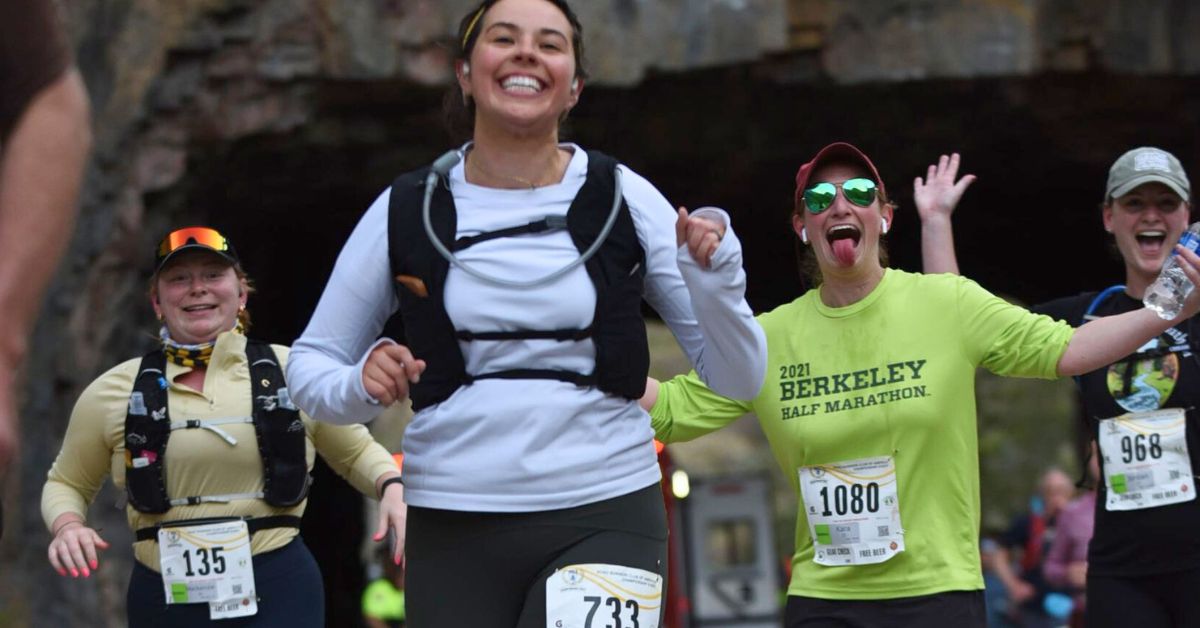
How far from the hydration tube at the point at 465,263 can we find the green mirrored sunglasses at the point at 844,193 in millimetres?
1266

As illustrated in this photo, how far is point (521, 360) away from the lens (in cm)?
362

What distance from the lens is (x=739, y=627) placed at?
21.5m

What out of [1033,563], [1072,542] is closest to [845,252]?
[1072,542]

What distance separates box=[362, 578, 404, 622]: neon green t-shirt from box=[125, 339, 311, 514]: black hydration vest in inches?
296

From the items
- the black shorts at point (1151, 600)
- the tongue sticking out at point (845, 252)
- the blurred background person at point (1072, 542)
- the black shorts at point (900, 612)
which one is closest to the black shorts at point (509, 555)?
the black shorts at point (900, 612)

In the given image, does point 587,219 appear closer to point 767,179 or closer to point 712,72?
point 712,72

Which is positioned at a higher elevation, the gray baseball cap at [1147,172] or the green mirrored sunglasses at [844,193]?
the gray baseball cap at [1147,172]

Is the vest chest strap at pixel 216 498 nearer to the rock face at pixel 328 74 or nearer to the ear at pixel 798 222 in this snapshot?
the ear at pixel 798 222

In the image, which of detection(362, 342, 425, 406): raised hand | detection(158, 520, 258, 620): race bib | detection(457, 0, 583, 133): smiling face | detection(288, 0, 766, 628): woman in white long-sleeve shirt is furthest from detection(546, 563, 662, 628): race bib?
detection(158, 520, 258, 620): race bib

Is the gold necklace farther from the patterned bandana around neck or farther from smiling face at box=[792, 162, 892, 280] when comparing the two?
the patterned bandana around neck

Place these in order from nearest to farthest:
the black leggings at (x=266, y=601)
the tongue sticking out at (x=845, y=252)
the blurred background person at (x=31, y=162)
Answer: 1. the blurred background person at (x=31, y=162)
2. the tongue sticking out at (x=845, y=252)
3. the black leggings at (x=266, y=601)

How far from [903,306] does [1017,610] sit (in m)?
8.73

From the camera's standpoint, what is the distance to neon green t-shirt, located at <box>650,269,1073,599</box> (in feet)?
15.6

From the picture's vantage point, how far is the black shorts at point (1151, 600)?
5.51 meters
